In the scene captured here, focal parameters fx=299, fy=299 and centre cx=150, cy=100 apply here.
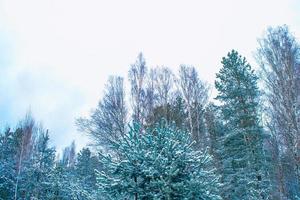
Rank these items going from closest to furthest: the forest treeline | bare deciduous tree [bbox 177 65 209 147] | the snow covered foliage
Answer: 1. the snow covered foliage
2. the forest treeline
3. bare deciduous tree [bbox 177 65 209 147]

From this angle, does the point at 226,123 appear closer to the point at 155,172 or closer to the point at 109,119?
the point at 109,119

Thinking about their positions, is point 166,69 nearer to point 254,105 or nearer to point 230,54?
point 230,54

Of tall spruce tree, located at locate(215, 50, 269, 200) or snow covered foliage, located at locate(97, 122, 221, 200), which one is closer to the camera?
snow covered foliage, located at locate(97, 122, 221, 200)

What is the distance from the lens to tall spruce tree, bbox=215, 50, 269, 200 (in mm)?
16281

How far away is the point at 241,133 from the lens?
679 inches

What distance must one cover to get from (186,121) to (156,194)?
1126cm

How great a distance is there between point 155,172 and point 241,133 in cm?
1100

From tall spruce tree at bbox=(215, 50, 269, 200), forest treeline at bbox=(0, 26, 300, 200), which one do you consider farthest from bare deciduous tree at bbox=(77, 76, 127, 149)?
tall spruce tree at bbox=(215, 50, 269, 200)

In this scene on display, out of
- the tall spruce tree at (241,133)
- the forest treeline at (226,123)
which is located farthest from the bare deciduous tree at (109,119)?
the tall spruce tree at (241,133)

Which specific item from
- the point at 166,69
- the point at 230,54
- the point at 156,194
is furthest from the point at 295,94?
the point at 156,194

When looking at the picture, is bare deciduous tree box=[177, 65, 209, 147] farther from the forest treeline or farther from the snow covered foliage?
the snow covered foliage

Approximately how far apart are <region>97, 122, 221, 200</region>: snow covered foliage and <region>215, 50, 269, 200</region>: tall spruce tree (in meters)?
8.96

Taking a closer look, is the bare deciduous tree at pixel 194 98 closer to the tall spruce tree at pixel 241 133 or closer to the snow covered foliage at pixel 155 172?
the tall spruce tree at pixel 241 133

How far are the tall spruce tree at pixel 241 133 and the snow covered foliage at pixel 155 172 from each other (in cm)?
896
